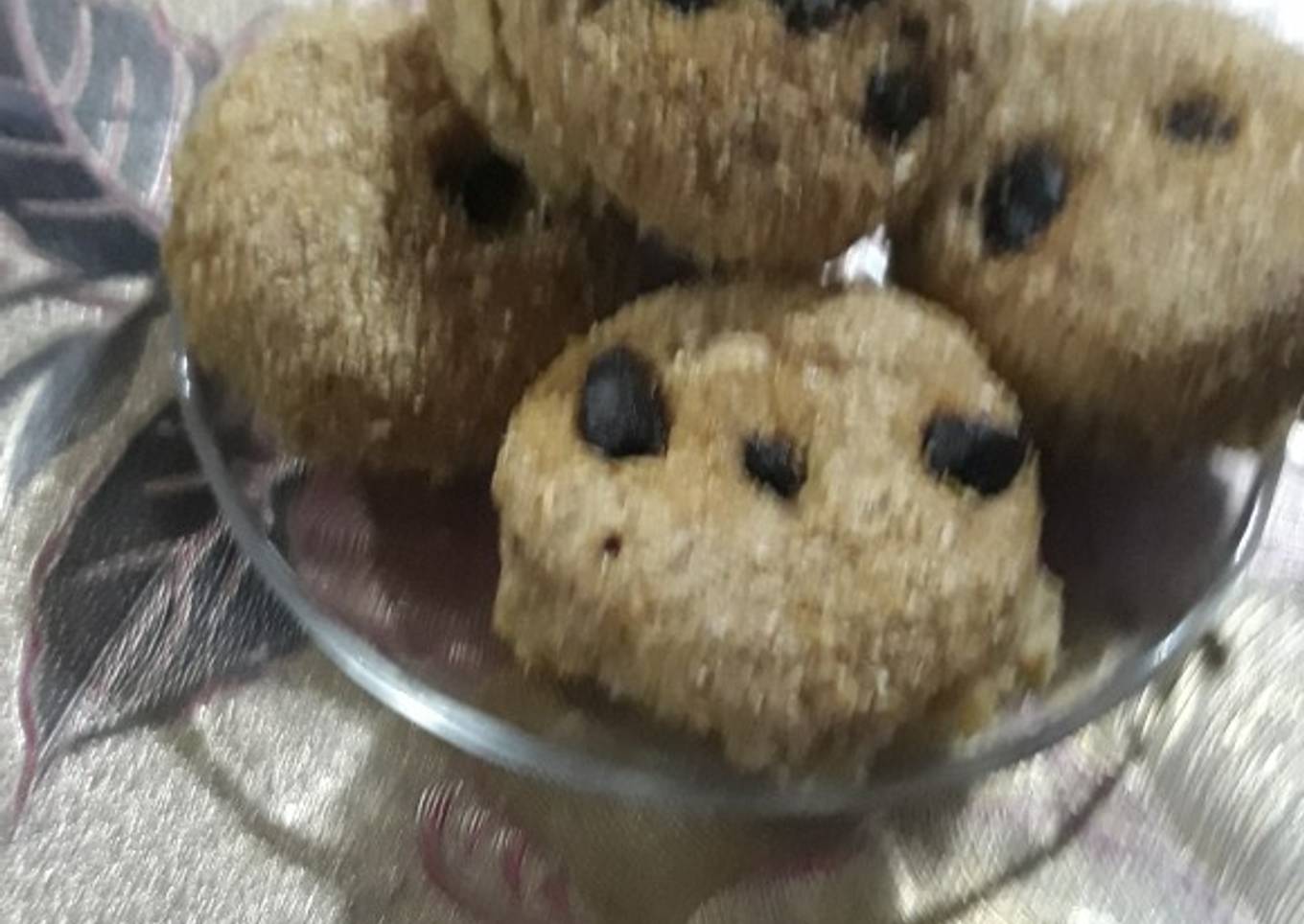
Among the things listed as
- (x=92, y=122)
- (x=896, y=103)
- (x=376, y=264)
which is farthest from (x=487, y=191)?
(x=92, y=122)

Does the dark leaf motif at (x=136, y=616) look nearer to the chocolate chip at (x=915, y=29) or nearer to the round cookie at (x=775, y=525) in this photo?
the round cookie at (x=775, y=525)

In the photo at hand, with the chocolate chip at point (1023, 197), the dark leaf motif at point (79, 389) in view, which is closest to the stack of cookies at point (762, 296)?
the chocolate chip at point (1023, 197)

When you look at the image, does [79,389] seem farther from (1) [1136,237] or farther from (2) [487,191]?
(1) [1136,237]

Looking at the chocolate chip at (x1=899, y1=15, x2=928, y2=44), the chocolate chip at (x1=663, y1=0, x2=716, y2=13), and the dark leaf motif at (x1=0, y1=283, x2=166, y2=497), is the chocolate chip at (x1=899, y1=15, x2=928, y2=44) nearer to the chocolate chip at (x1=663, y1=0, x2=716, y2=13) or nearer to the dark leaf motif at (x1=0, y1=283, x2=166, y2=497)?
the chocolate chip at (x1=663, y1=0, x2=716, y2=13)

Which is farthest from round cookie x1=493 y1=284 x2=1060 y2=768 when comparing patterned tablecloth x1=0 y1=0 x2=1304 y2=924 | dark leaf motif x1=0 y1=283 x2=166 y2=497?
dark leaf motif x1=0 y1=283 x2=166 y2=497

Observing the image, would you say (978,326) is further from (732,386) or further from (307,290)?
(307,290)

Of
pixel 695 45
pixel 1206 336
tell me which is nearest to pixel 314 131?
pixel 695 45
